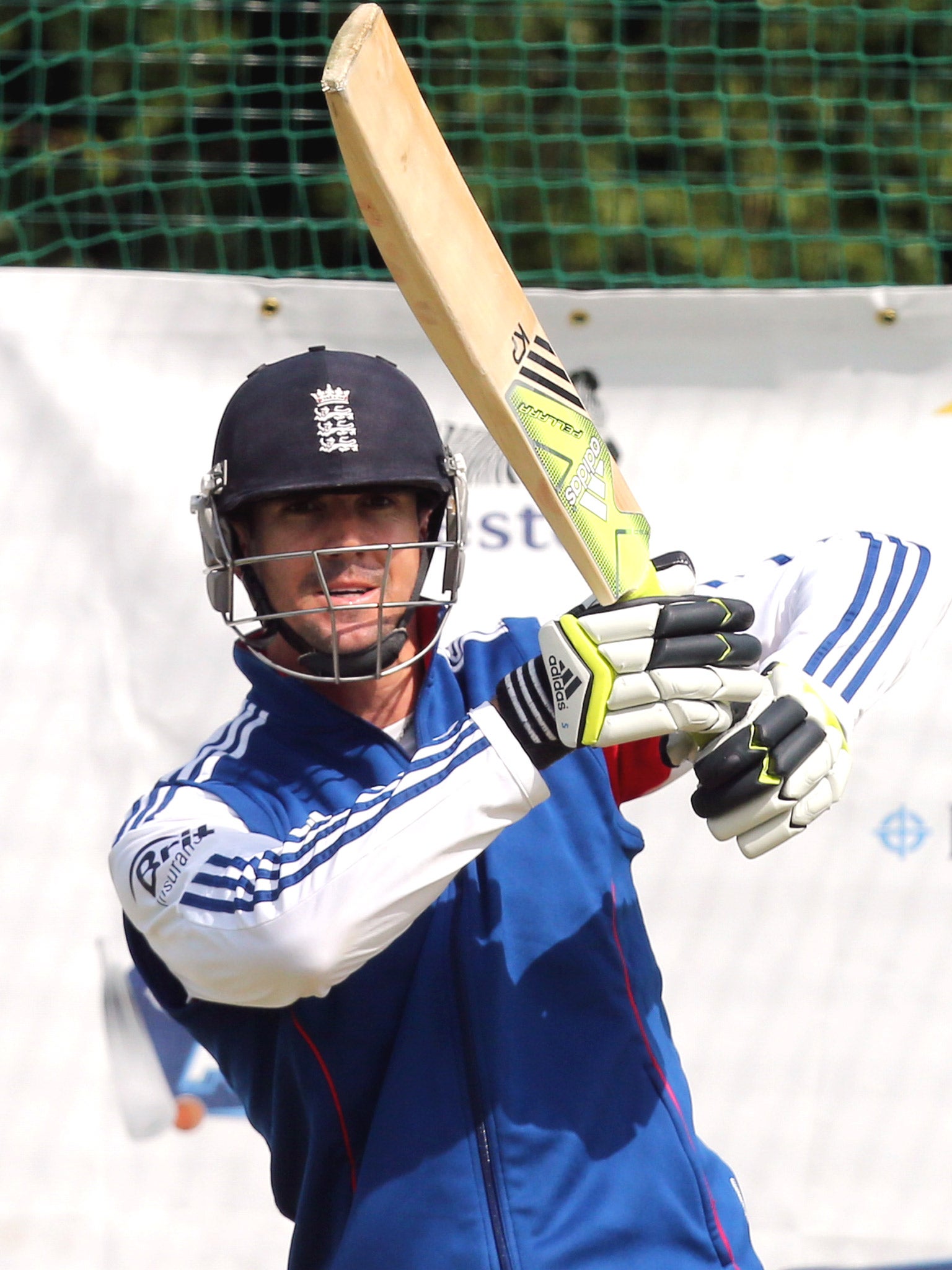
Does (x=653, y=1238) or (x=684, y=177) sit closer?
(x=653, y=1238)

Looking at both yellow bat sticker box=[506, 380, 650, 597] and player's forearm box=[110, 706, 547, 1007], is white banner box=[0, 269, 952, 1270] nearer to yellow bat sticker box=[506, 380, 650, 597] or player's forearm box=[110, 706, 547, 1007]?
yellow bat sticker box=[506, 380, 650, 597]

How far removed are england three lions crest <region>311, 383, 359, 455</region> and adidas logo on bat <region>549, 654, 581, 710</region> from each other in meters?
0.41

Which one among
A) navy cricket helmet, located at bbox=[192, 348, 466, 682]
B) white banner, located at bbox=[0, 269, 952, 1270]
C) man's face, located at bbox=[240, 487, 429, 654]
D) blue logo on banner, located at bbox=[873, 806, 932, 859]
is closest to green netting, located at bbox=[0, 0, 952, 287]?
white banner, located at bbox=[0, 269, 952, 1270]

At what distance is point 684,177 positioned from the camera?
298cm

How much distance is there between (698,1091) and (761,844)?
1303mm

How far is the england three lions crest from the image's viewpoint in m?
1.61

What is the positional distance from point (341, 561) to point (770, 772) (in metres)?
0.52

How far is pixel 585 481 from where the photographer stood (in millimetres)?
1451

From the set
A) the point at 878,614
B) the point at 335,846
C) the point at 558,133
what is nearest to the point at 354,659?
the point at 335,846

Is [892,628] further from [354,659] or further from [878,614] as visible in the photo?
[354,659]

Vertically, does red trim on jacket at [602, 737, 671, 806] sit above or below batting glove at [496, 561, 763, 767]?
below

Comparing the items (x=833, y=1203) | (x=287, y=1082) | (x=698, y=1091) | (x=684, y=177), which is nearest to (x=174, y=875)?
(x=287, y=1082)

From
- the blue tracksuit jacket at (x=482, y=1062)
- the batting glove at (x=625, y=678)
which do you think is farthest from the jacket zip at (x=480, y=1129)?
the batting glove at (x=625, y=678)

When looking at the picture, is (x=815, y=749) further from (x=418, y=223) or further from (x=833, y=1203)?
(x=833, y=1203)
